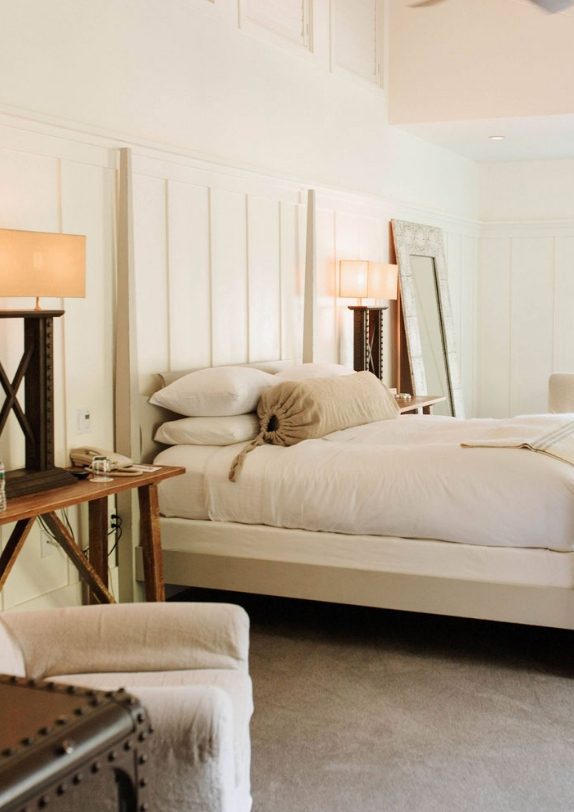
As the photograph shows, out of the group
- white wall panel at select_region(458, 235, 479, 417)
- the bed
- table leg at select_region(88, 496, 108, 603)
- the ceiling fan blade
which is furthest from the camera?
white wall panel at select_region(458, 235, 479, 417)

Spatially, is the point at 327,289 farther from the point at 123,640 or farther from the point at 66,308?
the point at 123,640

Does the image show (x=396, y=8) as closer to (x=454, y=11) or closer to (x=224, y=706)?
(x=454, y=11)

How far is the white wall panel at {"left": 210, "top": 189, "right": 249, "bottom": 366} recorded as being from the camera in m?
5.01

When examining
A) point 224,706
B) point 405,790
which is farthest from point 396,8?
point 224,706

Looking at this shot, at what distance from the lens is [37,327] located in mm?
3416

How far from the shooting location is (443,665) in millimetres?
3781

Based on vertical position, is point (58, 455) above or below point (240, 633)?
above

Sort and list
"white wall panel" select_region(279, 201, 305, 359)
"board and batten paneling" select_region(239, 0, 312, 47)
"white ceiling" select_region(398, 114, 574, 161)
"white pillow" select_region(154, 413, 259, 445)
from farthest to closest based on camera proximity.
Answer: "white ceiling" select_region(398, 114, 574, 161) < "white wall panel" select_region(279, 201, 305, 359) < "board and batten paneling" select_region(239, 0, 312, 47) < "white pillow" select_region(154, 413, 259, 445)

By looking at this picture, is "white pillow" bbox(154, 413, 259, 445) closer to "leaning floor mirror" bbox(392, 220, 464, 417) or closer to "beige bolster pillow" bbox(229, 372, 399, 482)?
"beige bolster pillow" bbox(229, 372, 399, 482)

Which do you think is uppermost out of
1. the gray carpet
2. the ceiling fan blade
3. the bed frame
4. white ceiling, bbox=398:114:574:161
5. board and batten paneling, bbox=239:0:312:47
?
board and batten paneling, bbox=239:0:312:47

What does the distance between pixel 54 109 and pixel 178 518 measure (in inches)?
67.3

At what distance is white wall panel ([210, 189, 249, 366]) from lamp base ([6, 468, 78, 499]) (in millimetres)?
1573

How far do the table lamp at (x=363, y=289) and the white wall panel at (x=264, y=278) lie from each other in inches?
28.6


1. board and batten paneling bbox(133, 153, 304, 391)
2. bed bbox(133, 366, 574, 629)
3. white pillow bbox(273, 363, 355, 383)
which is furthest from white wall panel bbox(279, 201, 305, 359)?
bed bbox(133, 366, 574, 629)
